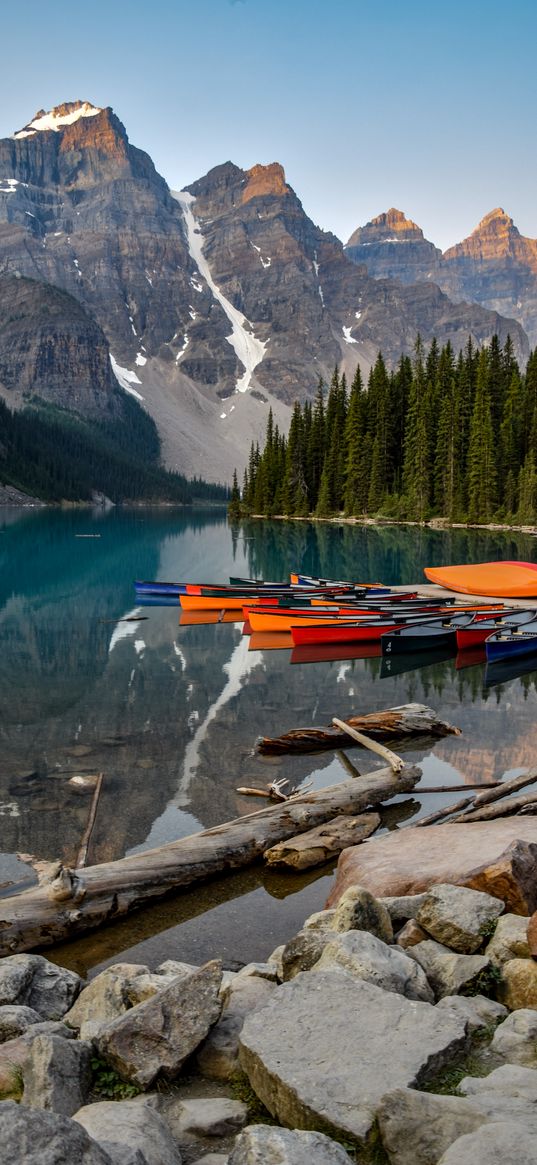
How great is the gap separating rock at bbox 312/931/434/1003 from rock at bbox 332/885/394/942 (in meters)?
0.53

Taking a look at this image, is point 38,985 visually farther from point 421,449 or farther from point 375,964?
point 421,449

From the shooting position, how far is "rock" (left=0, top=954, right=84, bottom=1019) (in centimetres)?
640

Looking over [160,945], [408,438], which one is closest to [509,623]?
[160,945]

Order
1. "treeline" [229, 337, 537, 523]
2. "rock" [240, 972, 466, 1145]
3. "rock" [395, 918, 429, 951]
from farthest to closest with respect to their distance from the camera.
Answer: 1. "treeline" [229, 337, 537, 523]
2. "rock" [395, 918, 429, 951]
3. "rock" [240, 972, 466, 1145]

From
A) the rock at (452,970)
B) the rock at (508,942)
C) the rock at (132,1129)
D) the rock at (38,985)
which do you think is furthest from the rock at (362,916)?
the rock at (132,1129)

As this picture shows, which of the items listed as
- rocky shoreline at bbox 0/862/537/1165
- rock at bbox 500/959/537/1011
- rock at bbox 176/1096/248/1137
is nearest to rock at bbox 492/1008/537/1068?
rocky shoreline at bbox 0/862/537/1165

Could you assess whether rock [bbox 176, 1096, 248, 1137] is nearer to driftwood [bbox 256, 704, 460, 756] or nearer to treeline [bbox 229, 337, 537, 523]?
driftwood [bbox 256, 704, 460, 756]

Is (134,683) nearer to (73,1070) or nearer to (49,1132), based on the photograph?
(73,1070)

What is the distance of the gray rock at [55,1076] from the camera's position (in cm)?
470

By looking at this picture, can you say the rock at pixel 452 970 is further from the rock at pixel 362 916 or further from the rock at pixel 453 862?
the rock at pixel 453 862

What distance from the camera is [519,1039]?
5191 mm

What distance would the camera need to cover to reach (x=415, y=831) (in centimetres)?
975

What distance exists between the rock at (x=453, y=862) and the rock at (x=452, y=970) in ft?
2.92

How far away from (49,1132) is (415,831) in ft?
22.2
